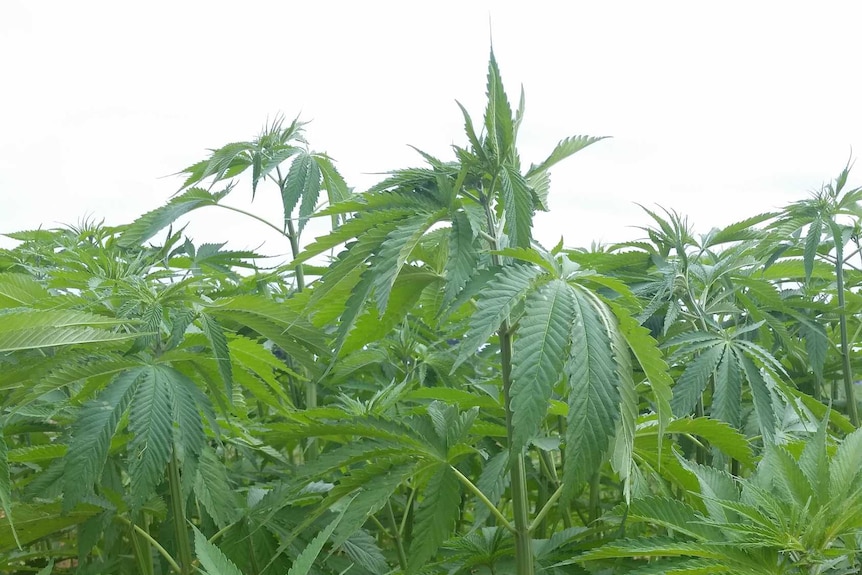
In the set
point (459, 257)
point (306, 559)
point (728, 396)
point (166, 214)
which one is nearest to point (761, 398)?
point (728, 396)

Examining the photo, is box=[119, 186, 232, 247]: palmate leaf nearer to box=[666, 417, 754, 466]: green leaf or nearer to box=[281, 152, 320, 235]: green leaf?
box=[281, 152, 320, 235]: green leaf

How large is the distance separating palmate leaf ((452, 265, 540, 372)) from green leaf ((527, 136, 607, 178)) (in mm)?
197

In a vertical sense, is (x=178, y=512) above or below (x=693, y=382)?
below

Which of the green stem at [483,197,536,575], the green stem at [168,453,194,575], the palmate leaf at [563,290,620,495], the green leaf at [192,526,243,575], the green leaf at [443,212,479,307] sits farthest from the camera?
the green stem at [168,453,194,575]

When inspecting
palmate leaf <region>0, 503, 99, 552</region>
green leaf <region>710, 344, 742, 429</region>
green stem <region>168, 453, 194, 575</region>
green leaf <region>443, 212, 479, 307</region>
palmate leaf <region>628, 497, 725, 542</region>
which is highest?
green leaf <region>443, 212, 479, 307</region>

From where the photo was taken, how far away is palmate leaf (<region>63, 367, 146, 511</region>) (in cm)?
95

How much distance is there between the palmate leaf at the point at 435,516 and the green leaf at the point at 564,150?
413 mm

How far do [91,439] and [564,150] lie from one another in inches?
28.3

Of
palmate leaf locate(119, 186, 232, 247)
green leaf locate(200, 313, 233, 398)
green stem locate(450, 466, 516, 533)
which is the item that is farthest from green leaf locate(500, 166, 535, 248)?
palmate leaf locate(119, 186, 232, 247)

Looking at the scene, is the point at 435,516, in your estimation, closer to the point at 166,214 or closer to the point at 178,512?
the point at 178,512

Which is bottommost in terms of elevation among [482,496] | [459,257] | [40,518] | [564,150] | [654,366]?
[40,518]

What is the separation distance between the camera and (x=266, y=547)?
1259mm

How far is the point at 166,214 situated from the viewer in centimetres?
185

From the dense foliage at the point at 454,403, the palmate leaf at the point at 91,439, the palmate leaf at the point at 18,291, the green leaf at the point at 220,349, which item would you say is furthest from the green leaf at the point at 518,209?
the palmate leaf at the point at 18,291
